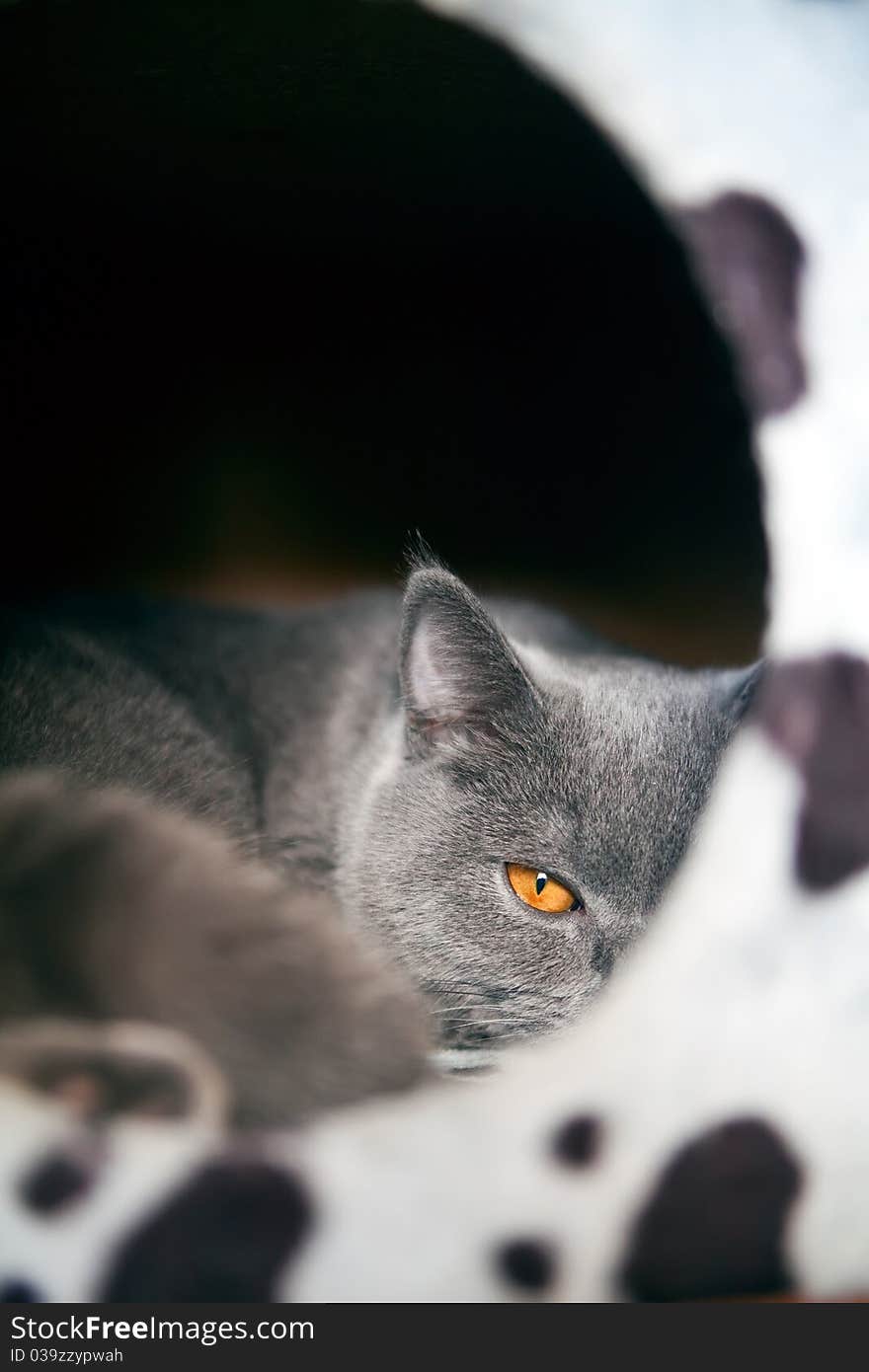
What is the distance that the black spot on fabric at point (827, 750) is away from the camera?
732mm

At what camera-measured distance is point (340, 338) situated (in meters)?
1.93

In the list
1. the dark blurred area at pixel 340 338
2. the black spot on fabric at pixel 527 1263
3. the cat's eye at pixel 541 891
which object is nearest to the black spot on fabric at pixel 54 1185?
the black spot on fabric at pixel 527 1263

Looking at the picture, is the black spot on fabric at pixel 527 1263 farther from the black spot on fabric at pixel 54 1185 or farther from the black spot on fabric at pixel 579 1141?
the black spot on fabric at pixel 54 1185

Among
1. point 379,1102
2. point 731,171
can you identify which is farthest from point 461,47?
point 379,1102

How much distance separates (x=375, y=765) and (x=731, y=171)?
675 millimetres

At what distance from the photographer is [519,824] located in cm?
99

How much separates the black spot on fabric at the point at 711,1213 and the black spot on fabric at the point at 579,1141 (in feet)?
0.18

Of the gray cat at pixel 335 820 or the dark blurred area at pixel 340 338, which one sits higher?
the dark blurred area at pixel 340 338

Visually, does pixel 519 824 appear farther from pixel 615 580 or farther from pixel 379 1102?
pixel 615 580

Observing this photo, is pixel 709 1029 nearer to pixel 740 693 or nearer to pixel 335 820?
pixel 740 693

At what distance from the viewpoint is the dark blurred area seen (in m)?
1.25

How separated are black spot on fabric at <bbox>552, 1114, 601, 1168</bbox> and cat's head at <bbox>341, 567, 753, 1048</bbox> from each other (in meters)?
0.22

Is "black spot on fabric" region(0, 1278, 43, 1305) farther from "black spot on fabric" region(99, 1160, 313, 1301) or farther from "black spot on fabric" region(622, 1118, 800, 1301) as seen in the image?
"black spot on fabric" region(622, 1118, 800, 1301)

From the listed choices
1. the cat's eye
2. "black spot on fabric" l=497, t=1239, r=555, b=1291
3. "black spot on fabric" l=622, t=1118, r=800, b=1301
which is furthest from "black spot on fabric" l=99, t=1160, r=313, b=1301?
the cat's eye
